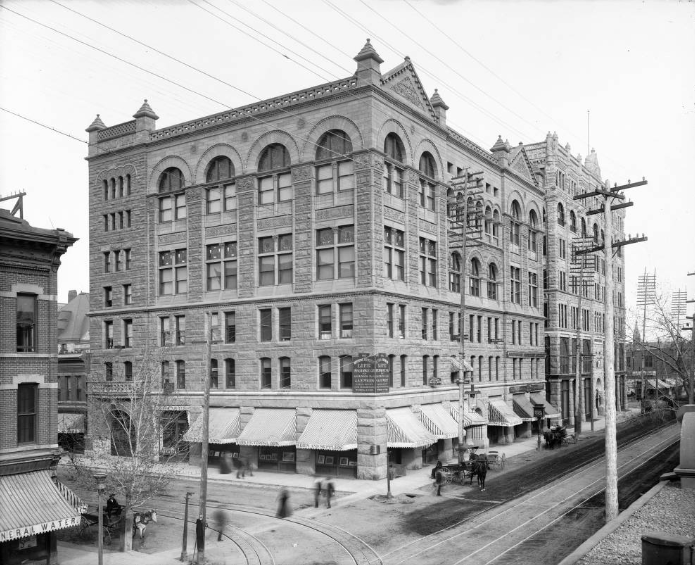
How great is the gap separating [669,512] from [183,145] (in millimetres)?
36198

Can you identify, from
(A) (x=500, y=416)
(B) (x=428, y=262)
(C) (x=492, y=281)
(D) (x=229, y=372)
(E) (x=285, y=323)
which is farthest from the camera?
(C) (x=492, y=281)

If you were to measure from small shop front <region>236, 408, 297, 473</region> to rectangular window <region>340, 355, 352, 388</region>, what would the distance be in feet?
12.2

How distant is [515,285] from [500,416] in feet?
40.7

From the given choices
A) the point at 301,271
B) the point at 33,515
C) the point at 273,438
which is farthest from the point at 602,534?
the point at 301,271

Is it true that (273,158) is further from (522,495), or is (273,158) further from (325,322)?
(522,495)

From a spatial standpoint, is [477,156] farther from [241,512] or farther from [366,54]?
[241,512]

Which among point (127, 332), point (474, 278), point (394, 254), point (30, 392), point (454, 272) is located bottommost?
point (30, 392)

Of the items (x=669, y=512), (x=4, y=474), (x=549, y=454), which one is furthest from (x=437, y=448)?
(x=4, y=474)

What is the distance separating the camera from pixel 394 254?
1623 inches

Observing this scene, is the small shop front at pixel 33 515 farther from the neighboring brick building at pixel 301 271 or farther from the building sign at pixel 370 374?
the building sign at pixel 370 374

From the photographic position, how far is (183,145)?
4703cm

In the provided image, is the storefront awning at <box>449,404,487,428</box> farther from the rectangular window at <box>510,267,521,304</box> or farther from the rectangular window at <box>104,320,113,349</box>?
the rectangular window at <box>104,320,113,349</box>

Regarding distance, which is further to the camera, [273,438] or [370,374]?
[273,438]

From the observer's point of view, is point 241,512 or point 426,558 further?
point 241,512
